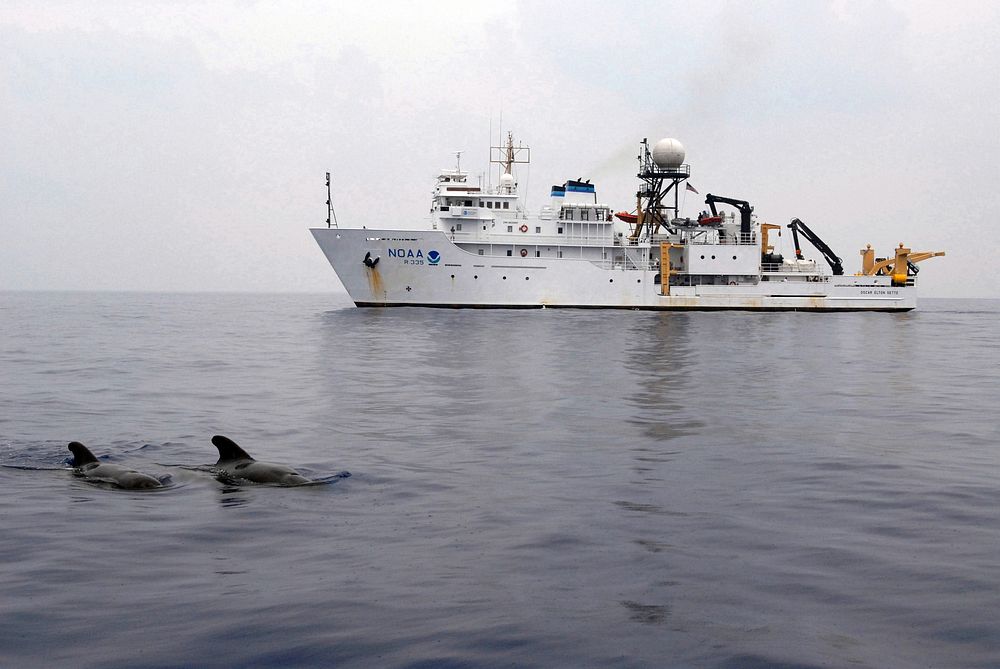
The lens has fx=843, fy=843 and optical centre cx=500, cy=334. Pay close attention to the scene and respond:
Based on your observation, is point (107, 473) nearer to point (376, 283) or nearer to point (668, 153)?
point (376, 283)

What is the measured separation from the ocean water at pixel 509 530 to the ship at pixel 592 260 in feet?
116

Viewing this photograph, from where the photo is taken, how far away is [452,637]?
19.1ft

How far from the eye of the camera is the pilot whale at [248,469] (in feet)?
33.6

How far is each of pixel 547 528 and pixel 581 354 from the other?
2055 cm

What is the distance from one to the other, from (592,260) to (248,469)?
49225 mm

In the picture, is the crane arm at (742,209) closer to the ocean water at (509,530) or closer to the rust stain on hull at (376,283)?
the rust stain on hull at (376,283)

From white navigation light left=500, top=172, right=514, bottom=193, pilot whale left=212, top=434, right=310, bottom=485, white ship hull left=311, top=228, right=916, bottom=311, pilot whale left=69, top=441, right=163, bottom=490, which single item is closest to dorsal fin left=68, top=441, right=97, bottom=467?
pilot whale left=69, top=441, right=163, bottom=490

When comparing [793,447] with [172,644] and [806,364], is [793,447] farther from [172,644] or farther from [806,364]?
[806,364]

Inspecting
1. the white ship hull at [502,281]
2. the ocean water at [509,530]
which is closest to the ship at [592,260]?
the white ship hull at [502,281]

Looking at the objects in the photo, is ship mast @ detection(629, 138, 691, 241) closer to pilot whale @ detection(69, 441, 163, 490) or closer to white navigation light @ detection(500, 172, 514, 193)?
white navigation light @ detection(500, 172, 514, 193)

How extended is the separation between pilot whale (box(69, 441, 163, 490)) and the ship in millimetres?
43501

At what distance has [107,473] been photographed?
33.8 ft


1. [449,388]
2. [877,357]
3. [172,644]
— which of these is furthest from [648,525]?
[877,357]

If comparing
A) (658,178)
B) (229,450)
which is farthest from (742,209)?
(229,450)
